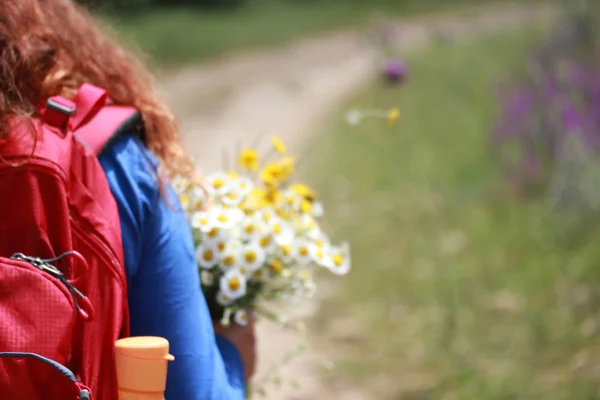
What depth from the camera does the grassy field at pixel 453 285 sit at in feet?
10.5

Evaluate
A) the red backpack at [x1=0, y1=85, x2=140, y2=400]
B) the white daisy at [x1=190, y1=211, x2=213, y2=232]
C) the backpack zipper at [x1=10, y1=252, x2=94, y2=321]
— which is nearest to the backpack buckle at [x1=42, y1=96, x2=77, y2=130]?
the red backpack at [x1=0, y1=85, x2=140, y2=400]

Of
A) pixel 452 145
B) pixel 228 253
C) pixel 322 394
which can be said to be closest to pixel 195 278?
pixel 228 253

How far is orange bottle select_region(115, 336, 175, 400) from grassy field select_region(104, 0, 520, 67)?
10.4 metres

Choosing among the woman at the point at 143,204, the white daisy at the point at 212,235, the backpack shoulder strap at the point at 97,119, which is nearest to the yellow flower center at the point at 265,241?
the white daisy at the point at 212,235

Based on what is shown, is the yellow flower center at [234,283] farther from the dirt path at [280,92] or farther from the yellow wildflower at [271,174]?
the dirt path at [280,92]

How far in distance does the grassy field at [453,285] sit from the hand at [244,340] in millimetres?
1533

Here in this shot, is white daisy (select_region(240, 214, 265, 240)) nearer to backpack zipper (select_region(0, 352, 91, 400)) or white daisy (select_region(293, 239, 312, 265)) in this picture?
white daisy (select_region(293, 239, 312, 265))

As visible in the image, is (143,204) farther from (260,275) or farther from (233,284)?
(260,275)

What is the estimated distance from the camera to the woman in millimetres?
1314

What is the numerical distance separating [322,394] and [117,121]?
2129mm

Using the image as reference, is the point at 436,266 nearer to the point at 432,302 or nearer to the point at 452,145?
the point at 432,302

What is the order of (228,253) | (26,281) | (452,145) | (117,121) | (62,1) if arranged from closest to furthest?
(26,281), (117,121), (62,1), (228,253), (452,145)

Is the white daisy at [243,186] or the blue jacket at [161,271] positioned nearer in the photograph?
the blue jacket at [161,271]

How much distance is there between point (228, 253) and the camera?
6.13 feet
